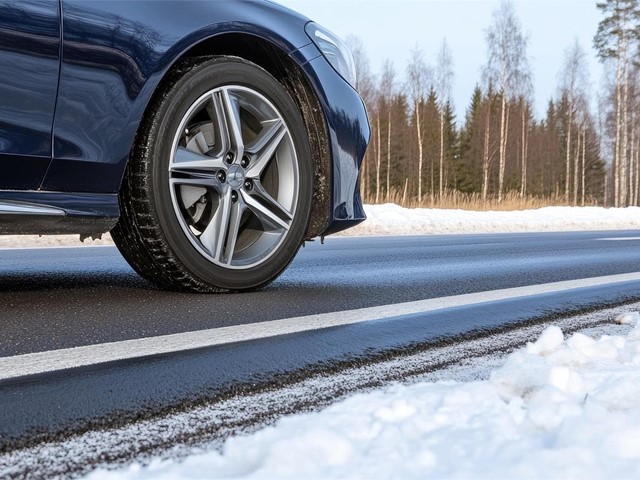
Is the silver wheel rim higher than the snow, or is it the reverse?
the silver wheel rim

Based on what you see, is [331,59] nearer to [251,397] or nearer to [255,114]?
[255,114]

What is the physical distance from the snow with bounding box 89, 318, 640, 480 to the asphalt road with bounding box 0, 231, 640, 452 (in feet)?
1.14

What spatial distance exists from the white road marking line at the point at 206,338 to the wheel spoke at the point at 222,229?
24.8 inches

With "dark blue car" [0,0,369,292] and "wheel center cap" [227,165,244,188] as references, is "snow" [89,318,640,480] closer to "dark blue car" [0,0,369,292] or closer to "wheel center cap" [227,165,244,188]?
"dark blue car" [0,0,369,292]

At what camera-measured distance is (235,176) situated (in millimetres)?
3150

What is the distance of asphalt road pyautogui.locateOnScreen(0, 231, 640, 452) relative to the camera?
153 centimetres

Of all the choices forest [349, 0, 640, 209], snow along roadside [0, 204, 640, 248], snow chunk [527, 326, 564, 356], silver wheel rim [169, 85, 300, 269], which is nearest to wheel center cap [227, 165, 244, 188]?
silver wheel rim [169, 85, 300, 269]

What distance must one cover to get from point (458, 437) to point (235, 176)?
2.13 m

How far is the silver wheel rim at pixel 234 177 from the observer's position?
307 centimetres

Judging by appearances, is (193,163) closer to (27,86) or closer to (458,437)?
(27,86)

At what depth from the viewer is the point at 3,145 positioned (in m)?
2.53

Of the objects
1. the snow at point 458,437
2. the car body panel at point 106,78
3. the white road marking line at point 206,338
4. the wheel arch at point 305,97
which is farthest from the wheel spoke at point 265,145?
the snow at point 458,437

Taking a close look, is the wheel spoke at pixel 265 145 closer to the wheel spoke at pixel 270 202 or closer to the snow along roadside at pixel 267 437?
the wheel spoke at pixel 270 202

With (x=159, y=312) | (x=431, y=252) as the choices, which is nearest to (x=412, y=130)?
(x=431, y=252)
